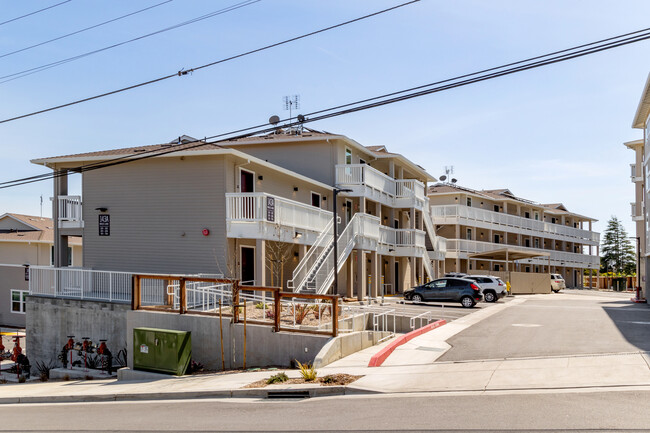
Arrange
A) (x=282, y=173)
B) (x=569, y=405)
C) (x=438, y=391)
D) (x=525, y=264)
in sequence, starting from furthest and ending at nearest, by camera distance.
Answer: (x=525, y=264) < (x=282, y=173) < (x=438, y=391) < (x=569, y=405)

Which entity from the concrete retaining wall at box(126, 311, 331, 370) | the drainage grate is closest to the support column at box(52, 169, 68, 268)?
the concrete retaining wall at box(126, 311, 331, 370)

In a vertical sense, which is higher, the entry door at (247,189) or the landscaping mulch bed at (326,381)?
the entry door at (247,189)

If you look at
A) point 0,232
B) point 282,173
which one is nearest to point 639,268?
point 282,173

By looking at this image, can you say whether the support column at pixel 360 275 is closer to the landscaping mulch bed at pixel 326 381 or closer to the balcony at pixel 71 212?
the balcony at pixel 71 212

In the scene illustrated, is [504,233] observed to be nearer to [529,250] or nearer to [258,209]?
[529,250]

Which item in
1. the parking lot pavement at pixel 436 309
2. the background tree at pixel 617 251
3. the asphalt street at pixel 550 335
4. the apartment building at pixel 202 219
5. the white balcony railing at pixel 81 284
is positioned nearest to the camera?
the asphalt street at pixel 550 335

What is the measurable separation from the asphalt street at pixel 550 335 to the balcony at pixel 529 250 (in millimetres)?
26157

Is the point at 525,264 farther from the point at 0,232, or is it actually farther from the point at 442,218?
the point at 0,232

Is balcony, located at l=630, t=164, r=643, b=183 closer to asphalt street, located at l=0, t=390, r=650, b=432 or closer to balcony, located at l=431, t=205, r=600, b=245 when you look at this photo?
balcony, located at l=431, t=205, r=600, b=245

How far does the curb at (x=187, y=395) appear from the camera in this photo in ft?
41.9

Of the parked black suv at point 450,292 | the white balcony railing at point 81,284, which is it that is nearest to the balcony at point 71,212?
the white balcony railing at point 81,284

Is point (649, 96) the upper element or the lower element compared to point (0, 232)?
upper

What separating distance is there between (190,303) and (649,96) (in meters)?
26.4

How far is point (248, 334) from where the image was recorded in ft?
58.2
